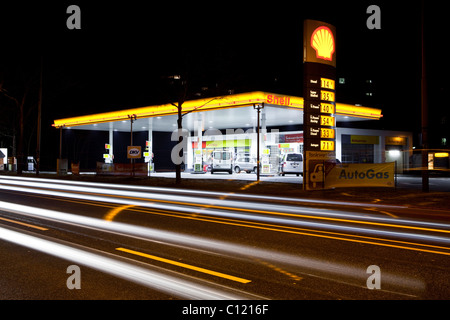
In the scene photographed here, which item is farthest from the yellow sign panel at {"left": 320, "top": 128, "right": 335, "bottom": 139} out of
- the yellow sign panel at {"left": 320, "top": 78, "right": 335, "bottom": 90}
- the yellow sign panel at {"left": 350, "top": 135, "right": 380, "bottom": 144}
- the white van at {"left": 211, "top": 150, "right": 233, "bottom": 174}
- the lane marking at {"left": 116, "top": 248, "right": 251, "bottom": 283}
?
the yellow sign panel at {"left": 350, "top": 135, "right": 380, "bottom": 144}

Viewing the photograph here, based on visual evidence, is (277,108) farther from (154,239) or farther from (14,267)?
(14,267)

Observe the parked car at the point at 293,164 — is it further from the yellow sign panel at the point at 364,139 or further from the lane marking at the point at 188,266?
the lane marking at the point at 188,266

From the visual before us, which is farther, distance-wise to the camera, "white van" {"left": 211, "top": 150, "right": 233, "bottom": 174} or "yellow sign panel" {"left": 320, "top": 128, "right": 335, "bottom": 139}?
"white van" {"left": 211, "top": 150, "right": 233, "bottom": 174}

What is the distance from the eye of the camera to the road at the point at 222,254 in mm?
5188

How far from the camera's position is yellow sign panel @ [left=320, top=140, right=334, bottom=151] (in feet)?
65.5

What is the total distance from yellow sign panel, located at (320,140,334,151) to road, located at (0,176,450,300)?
281 inches

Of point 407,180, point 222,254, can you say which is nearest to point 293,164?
point 407,180

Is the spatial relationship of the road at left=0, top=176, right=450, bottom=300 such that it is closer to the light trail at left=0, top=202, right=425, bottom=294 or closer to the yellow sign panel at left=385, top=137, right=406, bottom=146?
the light trail at left=0, top=202, right=425, bottom=294

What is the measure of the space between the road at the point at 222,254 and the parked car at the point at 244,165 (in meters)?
27.2

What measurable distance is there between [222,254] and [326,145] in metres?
14.1

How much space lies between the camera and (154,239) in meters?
8.46

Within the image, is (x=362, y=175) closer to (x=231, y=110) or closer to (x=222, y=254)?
(x=222, y=254)

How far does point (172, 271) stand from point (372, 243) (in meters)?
4.26
